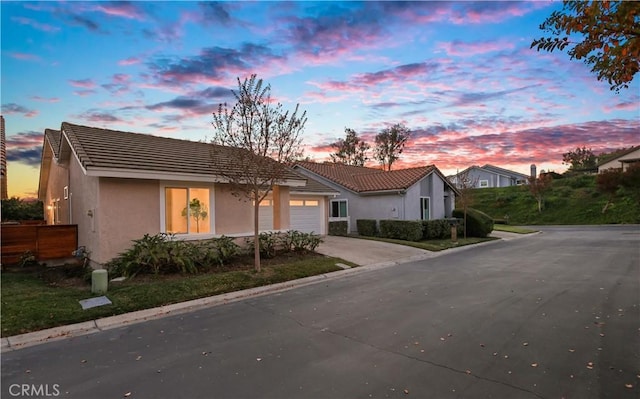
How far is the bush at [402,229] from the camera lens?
19011 millimetres

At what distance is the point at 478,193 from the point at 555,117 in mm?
31163

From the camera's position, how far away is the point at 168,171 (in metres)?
10.8

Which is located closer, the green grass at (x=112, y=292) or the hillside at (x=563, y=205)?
the green grass at (x=112, y=292)

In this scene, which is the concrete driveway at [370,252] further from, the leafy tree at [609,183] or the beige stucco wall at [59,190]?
the leafy tree at [609,183]

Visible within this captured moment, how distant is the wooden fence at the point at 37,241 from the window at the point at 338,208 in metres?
15.6

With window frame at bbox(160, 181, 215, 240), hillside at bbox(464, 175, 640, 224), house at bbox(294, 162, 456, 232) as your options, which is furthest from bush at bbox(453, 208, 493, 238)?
window frame at bbox(160, 181, 215, 240)

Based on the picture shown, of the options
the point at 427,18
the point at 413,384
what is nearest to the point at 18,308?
the point at 413,384

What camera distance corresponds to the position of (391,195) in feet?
71.0

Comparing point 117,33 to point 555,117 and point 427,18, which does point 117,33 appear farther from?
point 555,117

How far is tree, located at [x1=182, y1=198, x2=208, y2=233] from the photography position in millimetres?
12062

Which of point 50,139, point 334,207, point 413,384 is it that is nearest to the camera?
point 413,384

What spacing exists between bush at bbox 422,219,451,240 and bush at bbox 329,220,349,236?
508cm

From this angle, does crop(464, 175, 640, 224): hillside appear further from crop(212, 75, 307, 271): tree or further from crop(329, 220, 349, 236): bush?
crop(212, 75, 307, 271): tree
